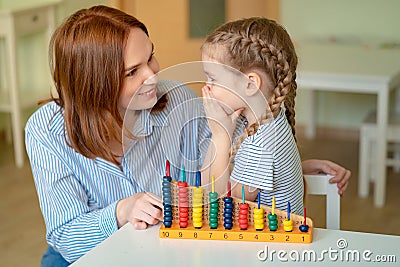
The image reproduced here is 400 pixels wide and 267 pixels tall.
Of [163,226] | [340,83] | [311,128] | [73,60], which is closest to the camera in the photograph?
[163,226]

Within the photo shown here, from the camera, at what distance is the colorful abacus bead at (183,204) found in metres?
1.25

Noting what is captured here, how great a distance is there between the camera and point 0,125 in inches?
161

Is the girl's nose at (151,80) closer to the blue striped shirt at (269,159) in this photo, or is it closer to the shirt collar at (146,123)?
the shirt collar at (146,123)

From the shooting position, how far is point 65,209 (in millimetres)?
1441

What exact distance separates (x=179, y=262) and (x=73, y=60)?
505 mm

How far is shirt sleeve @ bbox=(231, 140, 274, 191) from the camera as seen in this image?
128 centimetres

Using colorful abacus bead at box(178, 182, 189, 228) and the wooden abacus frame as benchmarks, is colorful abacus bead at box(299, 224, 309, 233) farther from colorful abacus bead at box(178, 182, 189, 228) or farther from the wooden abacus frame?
colorful abacus bead at box(178, 182, 189, 228)

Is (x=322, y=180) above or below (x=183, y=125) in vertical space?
below

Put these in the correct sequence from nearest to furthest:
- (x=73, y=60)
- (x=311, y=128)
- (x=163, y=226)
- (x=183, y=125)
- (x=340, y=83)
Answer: (x=163, y=226) < (x=73, y=60) < (x=183, y=125) < (x=340, y=83) < (x=311, y=128)

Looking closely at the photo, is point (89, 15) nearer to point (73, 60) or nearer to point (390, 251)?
point (73, 60)

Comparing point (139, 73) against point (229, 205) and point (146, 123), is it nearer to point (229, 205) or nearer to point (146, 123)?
point (146, 123)

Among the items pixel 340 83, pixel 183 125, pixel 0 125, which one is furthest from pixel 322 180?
pixel 0 125

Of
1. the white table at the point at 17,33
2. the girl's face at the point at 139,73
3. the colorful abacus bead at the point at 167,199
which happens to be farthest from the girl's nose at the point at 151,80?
the white table at the point at 17,33

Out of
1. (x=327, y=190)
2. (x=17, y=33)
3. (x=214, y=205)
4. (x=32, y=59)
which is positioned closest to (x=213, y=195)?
(x=214, y=205)
